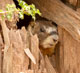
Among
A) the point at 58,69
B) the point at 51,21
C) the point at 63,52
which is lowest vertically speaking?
the point at 58,69

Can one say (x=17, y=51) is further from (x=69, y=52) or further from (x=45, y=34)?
(x=69, y=52)

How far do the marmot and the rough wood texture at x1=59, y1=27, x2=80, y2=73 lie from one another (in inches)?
3.9

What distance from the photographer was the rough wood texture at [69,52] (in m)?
2.47

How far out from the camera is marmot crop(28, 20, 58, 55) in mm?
2361

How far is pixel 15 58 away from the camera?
2.03 m

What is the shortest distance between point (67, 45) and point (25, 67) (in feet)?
1.75

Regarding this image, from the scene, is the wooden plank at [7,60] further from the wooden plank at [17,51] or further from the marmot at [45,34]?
the marmot at [45,34]

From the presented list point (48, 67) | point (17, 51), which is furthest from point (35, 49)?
point (48, 67)

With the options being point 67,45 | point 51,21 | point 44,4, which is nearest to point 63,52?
point 67,45

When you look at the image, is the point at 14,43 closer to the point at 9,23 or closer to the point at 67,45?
the point at 9,23

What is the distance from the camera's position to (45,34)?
239cm

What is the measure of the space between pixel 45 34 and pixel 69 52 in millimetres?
276

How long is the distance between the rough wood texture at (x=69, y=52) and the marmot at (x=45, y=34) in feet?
0.32

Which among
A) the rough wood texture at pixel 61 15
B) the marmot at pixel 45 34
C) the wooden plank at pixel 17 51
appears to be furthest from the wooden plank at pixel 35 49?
the rough wood texture at pixel 61 15
